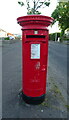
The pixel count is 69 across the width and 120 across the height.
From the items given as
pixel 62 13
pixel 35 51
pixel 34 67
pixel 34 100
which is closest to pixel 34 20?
pixel 35 51

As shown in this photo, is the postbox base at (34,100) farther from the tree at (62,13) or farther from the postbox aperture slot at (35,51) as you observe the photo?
the tree at (62,13)

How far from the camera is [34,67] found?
8.02 feet

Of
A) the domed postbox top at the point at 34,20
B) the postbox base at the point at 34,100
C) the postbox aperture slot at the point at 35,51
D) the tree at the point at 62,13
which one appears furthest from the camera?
the tree at the point at 62,13

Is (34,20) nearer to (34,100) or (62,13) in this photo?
(34,100)

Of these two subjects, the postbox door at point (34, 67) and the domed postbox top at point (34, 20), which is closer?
the domed postbox top at point (34, 20)

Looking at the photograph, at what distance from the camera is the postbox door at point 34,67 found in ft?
7.78

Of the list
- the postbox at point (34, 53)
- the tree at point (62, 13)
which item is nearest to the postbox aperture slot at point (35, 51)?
the postbox at point (34, 53)

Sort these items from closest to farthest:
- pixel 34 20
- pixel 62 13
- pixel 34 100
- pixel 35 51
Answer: pixel 34 20
pixel 35 51
pixel 34 100
pixel 62 13

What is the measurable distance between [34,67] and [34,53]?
0.29m

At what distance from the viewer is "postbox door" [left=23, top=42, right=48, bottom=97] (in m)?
2.37

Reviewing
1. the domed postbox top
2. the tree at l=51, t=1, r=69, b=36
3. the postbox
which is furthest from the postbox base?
the tree at l=51, t=1, r=69, b=36

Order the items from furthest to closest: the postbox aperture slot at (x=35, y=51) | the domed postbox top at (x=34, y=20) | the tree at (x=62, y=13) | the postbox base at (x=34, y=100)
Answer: the tree at (x=62, y=13) < the postbox base at (x=34, y=100) < the postbox aperture slot at (x=35, y=51) < the domed postbox top at (x=34, y=20)

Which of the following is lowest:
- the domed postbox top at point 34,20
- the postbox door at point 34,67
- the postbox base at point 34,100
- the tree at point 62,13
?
the postbox base at point 34,100

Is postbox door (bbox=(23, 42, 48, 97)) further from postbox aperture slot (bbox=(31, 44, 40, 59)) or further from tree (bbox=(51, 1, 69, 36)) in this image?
tree (bbox=(51, 1, 69, 36))
